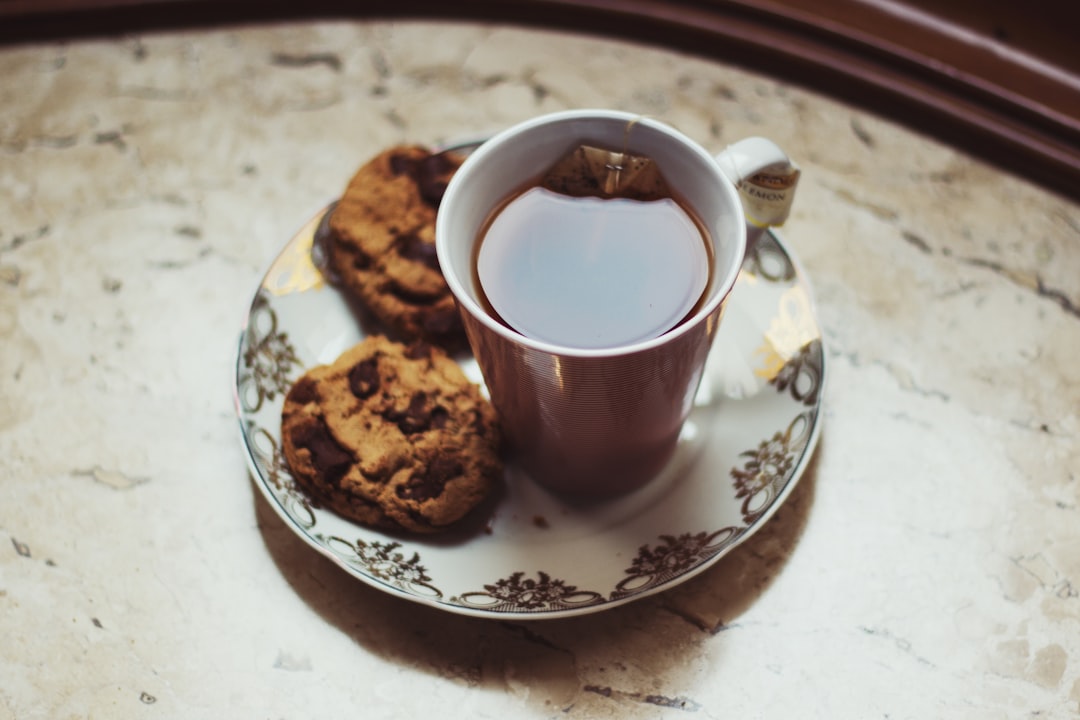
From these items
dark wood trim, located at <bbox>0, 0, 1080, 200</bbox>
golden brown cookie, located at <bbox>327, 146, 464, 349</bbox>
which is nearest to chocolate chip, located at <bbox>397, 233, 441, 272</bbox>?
golden brown cookie, located at <bbox>327, 146, 464, 349</bbox>

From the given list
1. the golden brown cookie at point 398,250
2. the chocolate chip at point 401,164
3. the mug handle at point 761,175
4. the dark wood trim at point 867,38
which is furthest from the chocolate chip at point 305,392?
the dark wood trim at point 867,38

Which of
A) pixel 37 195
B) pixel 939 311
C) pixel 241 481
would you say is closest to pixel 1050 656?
pixel 939 311

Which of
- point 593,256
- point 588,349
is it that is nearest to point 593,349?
point 588,349

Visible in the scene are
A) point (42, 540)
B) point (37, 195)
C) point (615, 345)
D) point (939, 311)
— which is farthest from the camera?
point (37, 195)

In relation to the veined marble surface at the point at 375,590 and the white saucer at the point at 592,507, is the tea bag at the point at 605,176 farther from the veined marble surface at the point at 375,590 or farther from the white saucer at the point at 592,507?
the veined marble surface at the point at 375,590

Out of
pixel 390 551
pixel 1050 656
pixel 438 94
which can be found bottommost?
pixel 1050 656

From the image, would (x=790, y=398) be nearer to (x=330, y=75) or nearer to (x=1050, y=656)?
(x=1050, y=656)

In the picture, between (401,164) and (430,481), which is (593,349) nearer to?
(430,481)

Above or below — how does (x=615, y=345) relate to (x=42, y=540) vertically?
above
